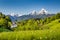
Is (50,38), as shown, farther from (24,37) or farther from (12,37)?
(12,37)

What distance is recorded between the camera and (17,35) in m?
12.4

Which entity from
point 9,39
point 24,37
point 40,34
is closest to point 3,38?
point 9,39

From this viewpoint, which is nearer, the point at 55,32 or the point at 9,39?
the point at 9,39

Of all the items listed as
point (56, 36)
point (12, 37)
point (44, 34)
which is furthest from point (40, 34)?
point (12, 37)

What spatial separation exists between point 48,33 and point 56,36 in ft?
1.92

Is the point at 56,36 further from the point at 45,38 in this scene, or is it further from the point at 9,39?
the point at 9,39

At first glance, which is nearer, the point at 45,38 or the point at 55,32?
the point at 45,38

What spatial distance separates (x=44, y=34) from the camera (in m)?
12.5

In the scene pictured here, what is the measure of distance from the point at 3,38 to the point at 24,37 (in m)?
1.50

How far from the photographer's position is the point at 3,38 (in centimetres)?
1262

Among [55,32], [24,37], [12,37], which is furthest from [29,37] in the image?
[55,32]

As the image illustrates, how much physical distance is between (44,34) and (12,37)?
2178mm

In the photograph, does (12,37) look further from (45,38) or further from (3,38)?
(45,38)

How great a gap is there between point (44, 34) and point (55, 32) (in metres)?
1.02
